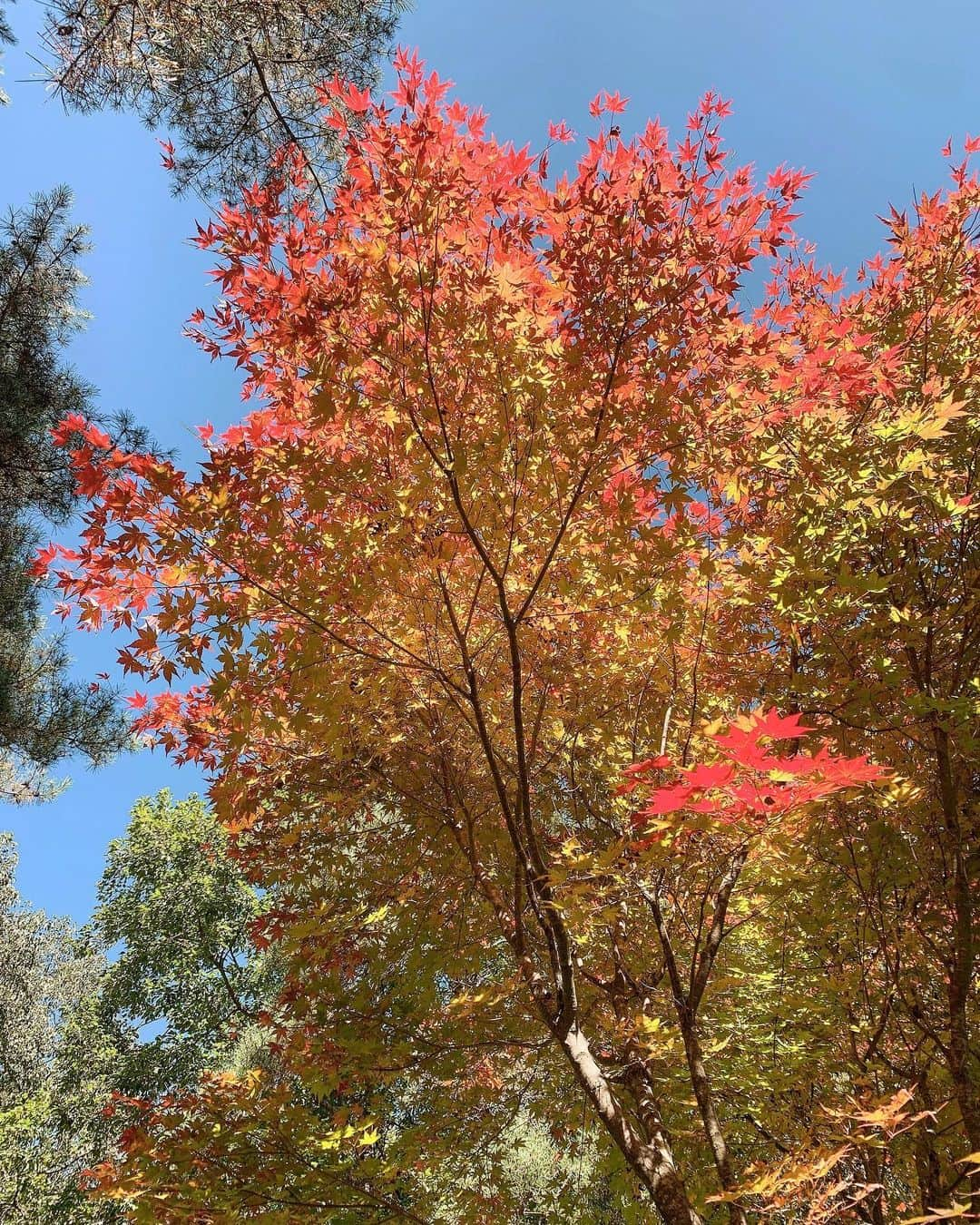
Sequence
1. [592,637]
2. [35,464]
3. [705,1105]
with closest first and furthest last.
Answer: [705,1105]
[592,637]
[35,464]

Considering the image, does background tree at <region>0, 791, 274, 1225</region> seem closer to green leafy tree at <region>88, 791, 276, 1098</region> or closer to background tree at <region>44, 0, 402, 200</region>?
green leafy tree at <region>88, 791, 276, 1098</region>

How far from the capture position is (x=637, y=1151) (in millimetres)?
2242

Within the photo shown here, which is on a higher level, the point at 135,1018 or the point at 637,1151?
the point at 135,1018

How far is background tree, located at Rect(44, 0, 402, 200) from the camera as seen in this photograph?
3344 mm

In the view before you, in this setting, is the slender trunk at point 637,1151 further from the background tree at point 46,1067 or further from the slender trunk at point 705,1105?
the background tree at point 46,1067

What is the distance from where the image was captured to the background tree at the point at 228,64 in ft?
11.0

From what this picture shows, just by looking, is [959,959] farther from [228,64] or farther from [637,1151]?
[228,64]

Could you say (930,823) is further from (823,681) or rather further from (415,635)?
(415,635)

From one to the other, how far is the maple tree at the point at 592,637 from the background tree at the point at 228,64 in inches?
55.2

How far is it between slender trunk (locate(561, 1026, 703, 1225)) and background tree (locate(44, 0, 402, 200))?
4.08 m

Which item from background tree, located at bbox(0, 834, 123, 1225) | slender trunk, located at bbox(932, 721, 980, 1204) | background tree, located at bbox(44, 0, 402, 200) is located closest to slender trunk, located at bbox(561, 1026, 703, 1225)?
slender trunk, located at bbox(932, 721, 980, 1204)

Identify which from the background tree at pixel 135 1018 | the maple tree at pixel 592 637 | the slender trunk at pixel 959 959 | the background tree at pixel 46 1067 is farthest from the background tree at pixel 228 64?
the background tree at pixel 46 1067

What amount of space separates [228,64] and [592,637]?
3556 millimetres

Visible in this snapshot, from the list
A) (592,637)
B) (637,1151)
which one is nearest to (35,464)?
(592,637)
